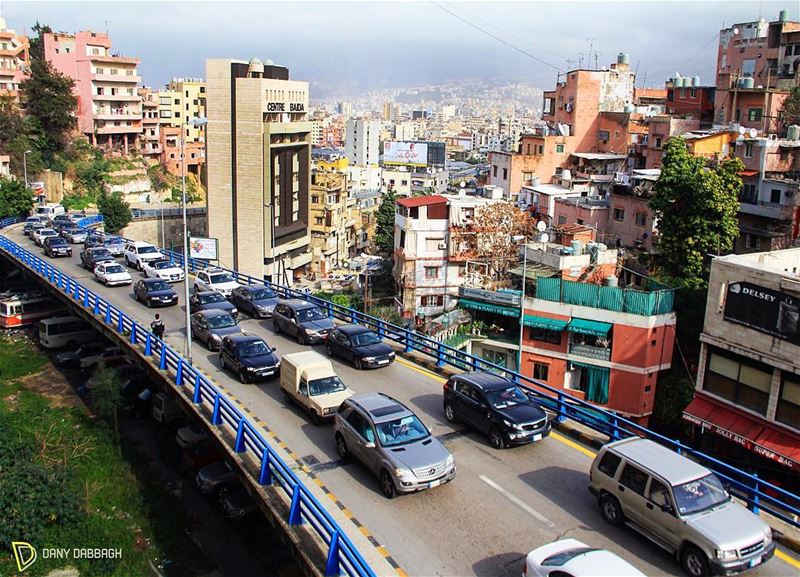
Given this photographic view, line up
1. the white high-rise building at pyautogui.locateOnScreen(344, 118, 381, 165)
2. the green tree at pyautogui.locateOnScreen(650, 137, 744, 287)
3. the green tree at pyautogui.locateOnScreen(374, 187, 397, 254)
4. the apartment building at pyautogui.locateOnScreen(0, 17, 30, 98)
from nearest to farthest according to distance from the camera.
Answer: the green tree at pyautogui.locateOnScreen(650, 137, 744, 287), the green tree at pyautogui.locateOnScreen(374, 187, 397, 254), the apartment building at pyautogui.locateOnScreen(0, 17, 30, 98), the white high-rise building at pyautogui.locateOnScreen(344, 118, 381, 165)

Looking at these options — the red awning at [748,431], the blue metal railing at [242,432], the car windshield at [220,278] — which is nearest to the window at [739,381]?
the red awning at [748,431]

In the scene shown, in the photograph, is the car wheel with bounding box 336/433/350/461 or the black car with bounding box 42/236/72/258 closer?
the car wheel with bounding box 336/433/350/461

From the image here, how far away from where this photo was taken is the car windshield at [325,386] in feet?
66.1

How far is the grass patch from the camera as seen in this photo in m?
24.1

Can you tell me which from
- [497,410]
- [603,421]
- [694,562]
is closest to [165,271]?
[497,410]

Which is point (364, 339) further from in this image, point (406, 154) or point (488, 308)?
point (406, 154)

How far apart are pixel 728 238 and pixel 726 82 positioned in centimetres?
4365

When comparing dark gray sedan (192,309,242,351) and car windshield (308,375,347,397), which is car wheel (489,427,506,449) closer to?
car windshield (308,375,347,397)

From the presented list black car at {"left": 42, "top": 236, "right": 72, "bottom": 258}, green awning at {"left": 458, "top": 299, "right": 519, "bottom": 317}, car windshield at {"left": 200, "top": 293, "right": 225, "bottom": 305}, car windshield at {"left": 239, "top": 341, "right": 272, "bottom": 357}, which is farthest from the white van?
car windshield at {"left": 239, "top": 341, "right": 272, "bottom": 357}

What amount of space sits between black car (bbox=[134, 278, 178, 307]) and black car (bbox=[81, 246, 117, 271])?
8.86 meters

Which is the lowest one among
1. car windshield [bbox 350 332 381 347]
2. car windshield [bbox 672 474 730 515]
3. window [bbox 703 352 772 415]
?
window [bbox 703 352 772 415]

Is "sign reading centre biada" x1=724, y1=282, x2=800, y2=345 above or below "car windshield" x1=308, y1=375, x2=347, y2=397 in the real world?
above

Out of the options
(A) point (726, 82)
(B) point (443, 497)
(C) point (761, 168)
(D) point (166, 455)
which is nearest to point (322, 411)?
(B) point (443, 497)

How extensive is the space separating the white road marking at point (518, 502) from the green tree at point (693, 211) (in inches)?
943
